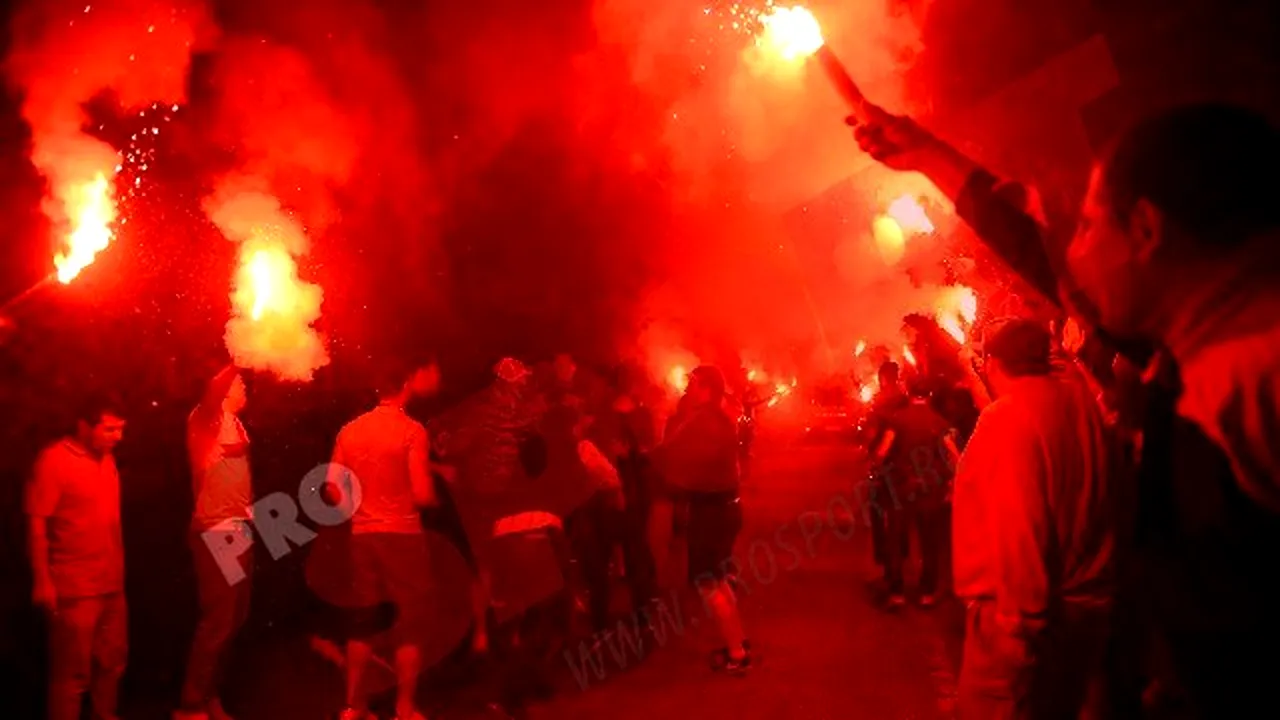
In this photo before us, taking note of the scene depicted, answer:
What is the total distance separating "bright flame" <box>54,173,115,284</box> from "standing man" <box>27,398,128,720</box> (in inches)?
33.5

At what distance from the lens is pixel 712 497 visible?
627cm

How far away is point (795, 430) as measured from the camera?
39.3m

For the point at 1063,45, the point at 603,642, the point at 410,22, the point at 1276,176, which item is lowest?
the point at 603,642

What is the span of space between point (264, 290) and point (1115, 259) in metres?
6.63

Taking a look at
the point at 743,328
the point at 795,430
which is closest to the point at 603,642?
the point at 743,328

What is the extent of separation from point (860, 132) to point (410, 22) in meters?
9.54

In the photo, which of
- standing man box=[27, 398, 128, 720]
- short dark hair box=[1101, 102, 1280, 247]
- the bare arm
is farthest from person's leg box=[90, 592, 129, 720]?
the bare arm

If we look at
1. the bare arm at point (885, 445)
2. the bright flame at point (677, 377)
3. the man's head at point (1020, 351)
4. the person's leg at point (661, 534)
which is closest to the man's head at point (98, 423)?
the person's leg at point (661, 534)

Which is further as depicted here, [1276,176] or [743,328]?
[743,328]

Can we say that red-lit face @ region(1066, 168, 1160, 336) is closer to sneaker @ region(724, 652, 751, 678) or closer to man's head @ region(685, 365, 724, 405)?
man's head @ region(685, 365, 724, 405)

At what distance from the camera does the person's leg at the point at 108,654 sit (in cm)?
518

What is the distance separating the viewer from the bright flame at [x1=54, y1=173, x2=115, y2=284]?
5.28m

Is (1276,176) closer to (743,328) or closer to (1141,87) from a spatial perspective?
(1141,87)

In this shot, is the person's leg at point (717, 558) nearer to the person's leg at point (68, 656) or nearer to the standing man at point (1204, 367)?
the person's leg at point (68, 656)
